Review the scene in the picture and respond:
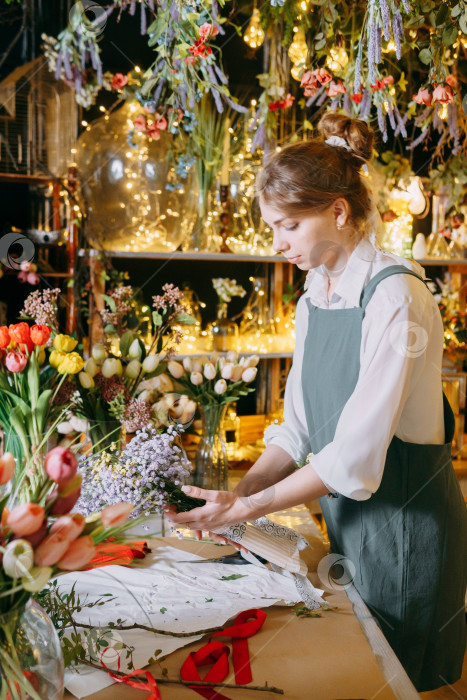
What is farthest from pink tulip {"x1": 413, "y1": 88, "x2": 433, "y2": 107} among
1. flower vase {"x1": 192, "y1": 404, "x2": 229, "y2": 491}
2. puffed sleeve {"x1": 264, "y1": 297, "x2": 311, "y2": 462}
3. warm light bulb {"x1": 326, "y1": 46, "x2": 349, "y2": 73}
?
flower vase {"x1": 192, "y1": 404, "x2": 229, "y2": 491}

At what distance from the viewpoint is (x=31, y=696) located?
0.66 m

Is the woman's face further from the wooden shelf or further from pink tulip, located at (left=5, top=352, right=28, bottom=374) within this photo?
the wooden shelf

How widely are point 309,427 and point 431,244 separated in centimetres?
204

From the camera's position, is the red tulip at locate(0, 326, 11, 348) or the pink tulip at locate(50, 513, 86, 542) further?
the red tulip at locate(0, 326, 11, 348)

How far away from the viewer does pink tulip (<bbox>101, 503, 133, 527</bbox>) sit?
2.11ft

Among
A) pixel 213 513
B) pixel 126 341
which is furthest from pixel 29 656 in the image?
pixel 126 341

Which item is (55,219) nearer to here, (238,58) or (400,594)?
(238,58)

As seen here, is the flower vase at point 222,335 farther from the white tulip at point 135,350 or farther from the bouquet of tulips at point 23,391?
the bouquet of tulips at point 23,391

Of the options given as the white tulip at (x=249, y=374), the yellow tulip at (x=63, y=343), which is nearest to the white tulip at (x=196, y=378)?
the white tulip at (x=249, y=374)

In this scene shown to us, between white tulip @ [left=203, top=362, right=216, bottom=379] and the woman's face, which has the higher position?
the woman's face

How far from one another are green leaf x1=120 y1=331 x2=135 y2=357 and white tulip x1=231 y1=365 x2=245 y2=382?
272mm

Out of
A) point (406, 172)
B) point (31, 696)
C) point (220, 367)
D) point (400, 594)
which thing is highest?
point (406, 172)

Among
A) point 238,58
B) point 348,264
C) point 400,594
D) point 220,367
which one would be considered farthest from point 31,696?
point 238,58

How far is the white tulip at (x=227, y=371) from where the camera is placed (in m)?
1.71
